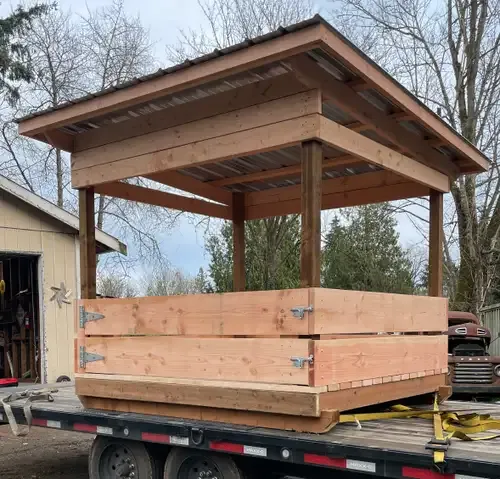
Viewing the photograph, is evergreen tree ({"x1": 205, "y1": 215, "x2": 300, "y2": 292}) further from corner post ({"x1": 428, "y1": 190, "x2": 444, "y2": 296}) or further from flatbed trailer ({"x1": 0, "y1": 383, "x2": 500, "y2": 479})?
flatbed trailer ({"x1": 0, "y1": 383, "x2": 500, "y2": 479})

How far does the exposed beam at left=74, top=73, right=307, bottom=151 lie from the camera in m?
5.02

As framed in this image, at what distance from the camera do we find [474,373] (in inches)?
396

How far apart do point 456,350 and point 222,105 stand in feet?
22.3

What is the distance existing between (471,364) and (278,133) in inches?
261

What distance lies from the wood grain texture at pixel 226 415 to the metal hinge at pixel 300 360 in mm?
377

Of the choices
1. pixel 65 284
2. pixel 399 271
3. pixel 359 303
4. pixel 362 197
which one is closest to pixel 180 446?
pixel 359 303

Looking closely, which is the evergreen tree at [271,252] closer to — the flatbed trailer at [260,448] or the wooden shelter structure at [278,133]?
the wooden shelter structure at [278,133]

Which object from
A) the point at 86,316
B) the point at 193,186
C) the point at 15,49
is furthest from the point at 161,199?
the point at 15,49

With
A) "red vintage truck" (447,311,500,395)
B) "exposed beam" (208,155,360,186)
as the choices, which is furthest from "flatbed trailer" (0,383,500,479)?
"red vintage truck" (447,311,500,395)

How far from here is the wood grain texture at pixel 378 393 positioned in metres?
4.79

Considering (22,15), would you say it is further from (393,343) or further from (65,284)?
(393,343)

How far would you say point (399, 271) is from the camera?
85.6 feet

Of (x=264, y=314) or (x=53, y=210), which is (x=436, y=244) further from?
(x=53, y=210)

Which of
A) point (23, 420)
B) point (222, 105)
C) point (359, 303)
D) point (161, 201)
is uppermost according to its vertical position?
point (222, 105)
